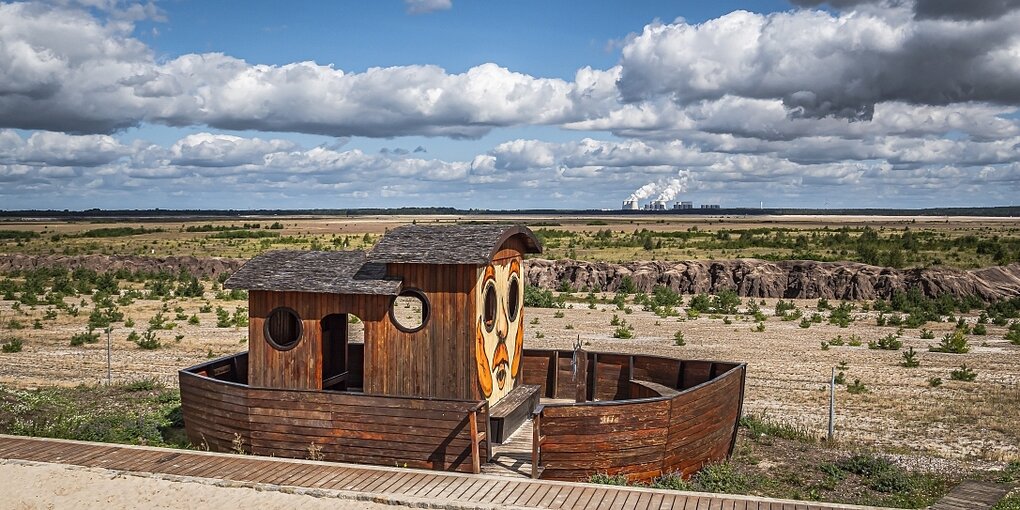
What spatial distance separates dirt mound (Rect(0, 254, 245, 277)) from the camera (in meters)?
58.5

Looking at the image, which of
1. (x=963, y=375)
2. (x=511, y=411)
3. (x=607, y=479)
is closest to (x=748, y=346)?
(x=963, y=375)

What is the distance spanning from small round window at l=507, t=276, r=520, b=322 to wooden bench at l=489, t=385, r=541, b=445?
50.5 inches

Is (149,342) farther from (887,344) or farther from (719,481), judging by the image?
Result: (887,344)

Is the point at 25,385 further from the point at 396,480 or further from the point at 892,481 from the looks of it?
the point at 892,481

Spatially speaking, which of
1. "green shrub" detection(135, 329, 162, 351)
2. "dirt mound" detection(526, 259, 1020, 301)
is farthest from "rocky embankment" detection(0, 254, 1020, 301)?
"green shrub" detection(135, 329, 162, 351)

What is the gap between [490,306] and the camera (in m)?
14.2

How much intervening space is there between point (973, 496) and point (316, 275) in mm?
9996

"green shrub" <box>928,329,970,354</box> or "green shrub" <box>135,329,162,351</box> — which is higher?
"green shrub" <box>928,329,970,354</box>

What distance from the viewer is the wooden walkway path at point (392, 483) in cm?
1094

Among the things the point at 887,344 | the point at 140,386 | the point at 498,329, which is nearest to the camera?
the point at 498,329

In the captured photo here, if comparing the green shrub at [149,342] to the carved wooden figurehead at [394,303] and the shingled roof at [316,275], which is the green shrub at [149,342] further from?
the shingled roof at [316,275]

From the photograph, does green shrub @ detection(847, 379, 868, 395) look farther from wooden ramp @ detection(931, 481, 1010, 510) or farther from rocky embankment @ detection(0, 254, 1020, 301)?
rocky embankment @ detection(0, 254, 1020, 301)

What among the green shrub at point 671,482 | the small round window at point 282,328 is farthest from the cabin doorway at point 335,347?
the green shrub at point 671,482

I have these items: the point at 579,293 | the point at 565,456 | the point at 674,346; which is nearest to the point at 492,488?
the point at 565,456
